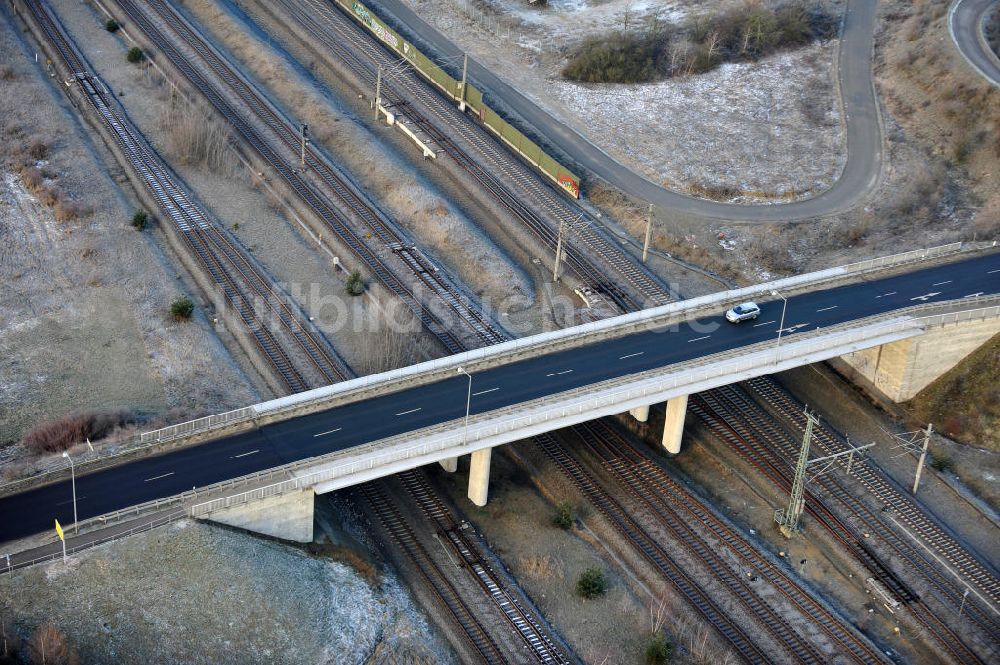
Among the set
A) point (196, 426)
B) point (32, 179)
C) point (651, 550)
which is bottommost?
point (651, 550)

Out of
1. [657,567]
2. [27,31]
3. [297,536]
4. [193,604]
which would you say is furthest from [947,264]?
[27,31]

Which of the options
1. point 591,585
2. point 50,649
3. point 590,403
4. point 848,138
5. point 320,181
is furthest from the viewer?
point 848,138

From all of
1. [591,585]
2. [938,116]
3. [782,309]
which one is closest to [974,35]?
[938,116]

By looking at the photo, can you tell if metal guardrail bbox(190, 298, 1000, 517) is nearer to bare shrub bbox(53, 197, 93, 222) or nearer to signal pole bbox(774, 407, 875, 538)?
signal pole bbox(774, 407, 875, 538)

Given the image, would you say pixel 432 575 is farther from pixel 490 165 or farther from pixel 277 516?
pixel 490 165

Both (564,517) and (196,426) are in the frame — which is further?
(564,517)

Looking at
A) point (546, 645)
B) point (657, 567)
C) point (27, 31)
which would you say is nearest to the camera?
point (546, 645)

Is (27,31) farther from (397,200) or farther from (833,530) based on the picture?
(833,530)
